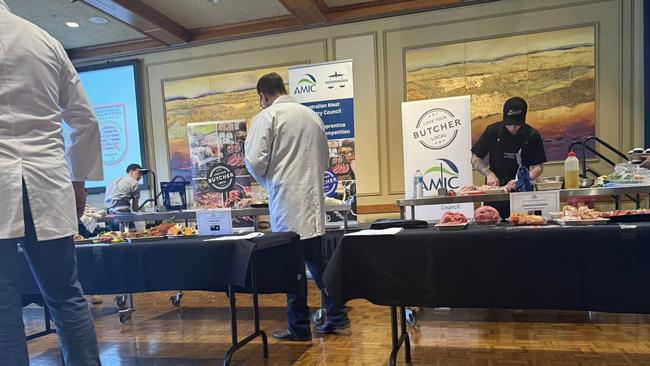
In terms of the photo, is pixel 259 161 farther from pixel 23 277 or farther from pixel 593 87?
pixel 593 87

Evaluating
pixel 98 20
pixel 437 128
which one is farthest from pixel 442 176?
pixel 98 20

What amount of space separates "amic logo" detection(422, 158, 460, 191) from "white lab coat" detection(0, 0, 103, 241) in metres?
3.56

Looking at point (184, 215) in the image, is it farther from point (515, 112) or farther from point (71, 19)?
point (71, 19)

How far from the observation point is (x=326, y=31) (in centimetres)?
527

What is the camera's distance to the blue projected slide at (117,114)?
5996 millimetres

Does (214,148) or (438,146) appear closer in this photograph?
(438,146)

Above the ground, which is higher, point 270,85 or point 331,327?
point 270,85

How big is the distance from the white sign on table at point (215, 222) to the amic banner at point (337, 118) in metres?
2.33

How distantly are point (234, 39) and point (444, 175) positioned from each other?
10.6ft

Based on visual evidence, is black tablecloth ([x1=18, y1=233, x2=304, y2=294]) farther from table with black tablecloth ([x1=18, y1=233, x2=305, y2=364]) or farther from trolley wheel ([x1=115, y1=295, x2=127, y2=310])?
trolley wheel ([x1=115, y1=295, x2=127, y2=310])

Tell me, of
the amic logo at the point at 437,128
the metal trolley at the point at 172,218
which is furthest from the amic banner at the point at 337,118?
the metal trolley at the point at 172,218

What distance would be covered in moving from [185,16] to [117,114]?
72.2 inches

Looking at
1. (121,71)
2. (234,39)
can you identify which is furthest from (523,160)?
(121,71)

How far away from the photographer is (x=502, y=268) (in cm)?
161
